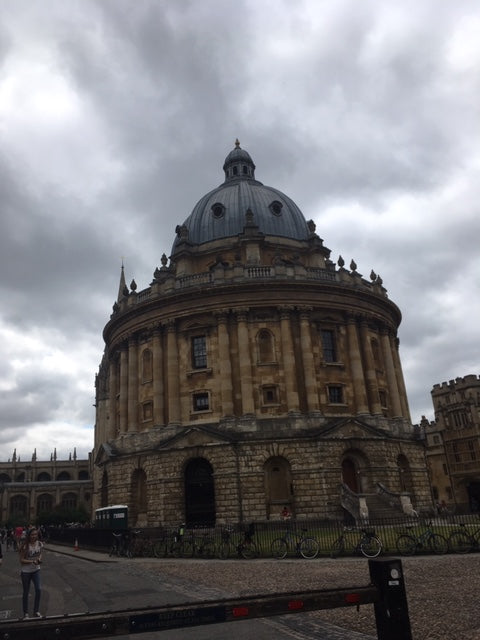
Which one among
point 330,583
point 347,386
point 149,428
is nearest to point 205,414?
point 149,428

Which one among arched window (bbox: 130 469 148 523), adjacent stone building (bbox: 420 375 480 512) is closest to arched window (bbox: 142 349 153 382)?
arched window (bbox: 130 469 148 523)

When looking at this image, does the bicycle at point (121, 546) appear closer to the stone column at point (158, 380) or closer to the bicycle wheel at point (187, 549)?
the bicycle wheel at point (187, 549)

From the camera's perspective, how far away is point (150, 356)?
41.3 meters

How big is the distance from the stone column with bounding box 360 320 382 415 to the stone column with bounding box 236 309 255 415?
9072 millimetres

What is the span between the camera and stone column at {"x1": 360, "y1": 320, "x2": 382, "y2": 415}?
39.0 m

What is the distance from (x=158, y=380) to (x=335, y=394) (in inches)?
496

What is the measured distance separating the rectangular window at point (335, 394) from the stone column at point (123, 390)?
15740 millimetres

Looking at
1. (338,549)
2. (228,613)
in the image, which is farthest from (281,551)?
(228,613)

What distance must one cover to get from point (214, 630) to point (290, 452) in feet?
84.2

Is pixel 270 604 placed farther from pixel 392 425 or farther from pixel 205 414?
pixel 392 425

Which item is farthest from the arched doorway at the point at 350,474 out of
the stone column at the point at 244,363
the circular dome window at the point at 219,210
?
the circular dome window at the point at 219,210

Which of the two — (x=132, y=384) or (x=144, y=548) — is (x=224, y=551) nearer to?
(x=144, y=548)

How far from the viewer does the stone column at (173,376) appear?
37.6 meters

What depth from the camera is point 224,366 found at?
122 ft
